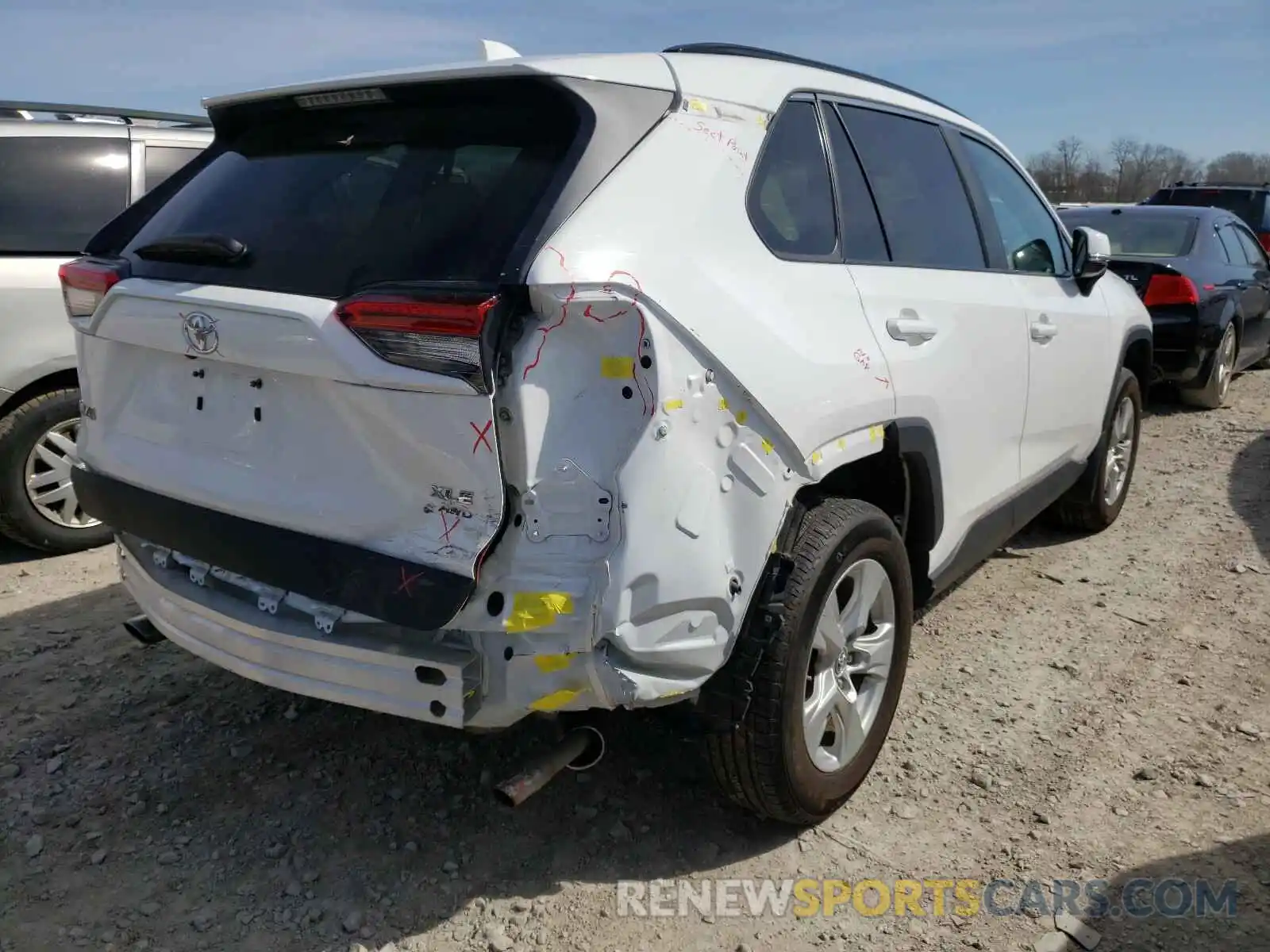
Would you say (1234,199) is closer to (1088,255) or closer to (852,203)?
(1088,255)

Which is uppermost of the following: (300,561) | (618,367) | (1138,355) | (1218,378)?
(618,367)

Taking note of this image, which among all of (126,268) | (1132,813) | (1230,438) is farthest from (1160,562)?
(126,268)

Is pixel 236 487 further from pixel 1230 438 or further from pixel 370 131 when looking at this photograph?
pixel 1230 438

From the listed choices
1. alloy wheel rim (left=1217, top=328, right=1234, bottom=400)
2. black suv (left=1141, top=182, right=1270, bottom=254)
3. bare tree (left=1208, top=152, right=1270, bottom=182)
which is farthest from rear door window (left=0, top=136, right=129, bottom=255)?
bare tree (left=1208, top=152, right=1270, bottom=182)

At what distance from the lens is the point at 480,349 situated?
1.99m

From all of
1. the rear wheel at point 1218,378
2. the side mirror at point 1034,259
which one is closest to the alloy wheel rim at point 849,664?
the side mirror at point 1034,259

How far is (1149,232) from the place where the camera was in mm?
8500

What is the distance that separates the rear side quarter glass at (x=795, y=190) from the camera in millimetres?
2547

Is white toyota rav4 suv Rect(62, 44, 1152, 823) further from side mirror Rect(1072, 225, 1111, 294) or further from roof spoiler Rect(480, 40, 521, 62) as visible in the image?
side mirror Rect(1072, 225, 1111, 294)

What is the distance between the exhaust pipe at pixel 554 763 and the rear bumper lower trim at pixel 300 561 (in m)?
0.45

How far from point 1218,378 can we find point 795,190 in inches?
278

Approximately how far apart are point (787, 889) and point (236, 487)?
67.9 inches

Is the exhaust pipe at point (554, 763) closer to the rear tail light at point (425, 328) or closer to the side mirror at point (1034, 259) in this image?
the rear tail light at point (425, 328)

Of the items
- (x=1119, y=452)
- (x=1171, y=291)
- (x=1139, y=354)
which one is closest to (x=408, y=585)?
(x=1119, y=452)
